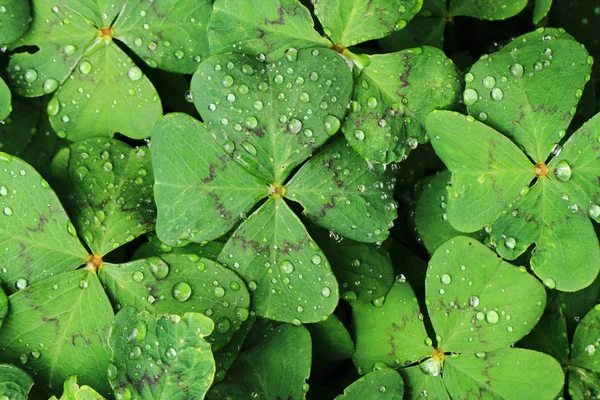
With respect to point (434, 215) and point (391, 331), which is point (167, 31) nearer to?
point (434, 215)

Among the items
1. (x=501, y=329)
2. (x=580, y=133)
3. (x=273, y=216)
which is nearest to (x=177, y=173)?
(x=273, y=216)

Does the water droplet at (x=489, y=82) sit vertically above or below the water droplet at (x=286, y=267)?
above

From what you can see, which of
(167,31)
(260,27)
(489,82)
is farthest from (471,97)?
(167,31)

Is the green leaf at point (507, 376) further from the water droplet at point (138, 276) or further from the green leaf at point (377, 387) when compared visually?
the water droplet at point (138, 276)

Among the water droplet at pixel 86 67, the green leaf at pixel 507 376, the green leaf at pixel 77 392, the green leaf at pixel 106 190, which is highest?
the water droplet at pixel 86 67

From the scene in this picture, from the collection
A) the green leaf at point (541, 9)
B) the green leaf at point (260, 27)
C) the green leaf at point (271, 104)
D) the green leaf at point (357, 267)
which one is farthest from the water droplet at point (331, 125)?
the green leaf at point (541, 9)
